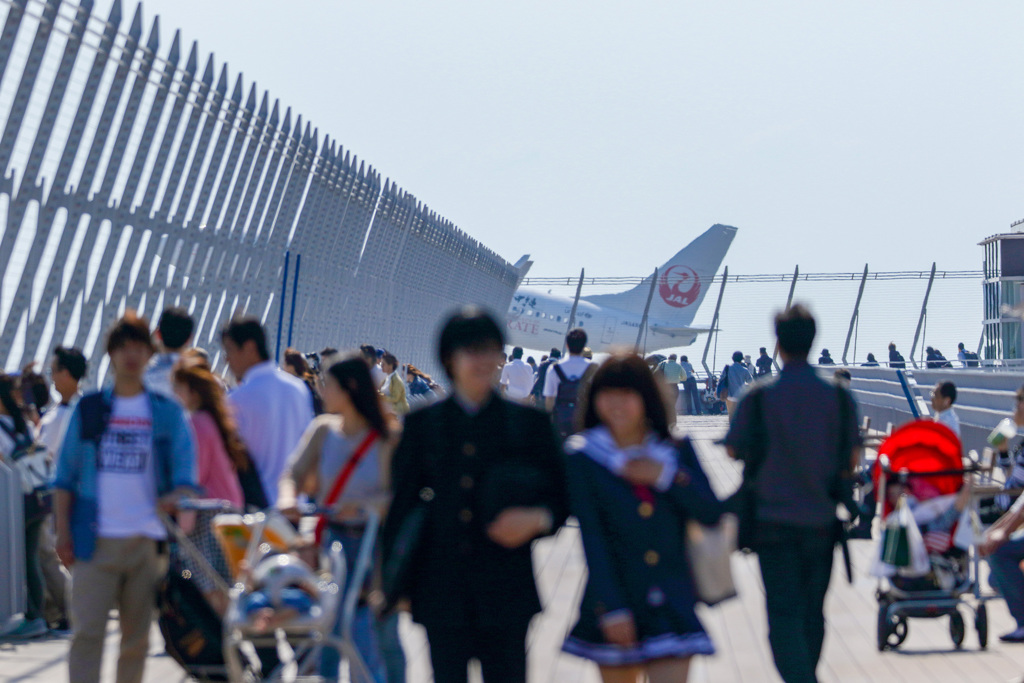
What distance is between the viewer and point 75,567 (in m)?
4.62

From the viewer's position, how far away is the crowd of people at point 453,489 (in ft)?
11.8

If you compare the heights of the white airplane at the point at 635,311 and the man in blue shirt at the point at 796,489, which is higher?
the white airplane at the point at 635,311

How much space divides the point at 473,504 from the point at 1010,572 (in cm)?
322

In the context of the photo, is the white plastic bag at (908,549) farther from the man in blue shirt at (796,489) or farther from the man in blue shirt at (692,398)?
the man in blue shirt at (692,398)

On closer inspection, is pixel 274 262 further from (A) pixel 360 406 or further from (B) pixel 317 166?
(A) pixel 360 406

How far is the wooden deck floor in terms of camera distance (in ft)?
19.3

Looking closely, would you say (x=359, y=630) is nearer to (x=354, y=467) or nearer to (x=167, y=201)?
(x=354, y=467)

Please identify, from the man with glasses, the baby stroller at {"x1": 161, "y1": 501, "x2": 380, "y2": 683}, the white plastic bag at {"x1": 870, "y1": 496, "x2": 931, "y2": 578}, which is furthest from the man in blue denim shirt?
the white plastic bag at {"x1": 870, "y1": 496, "x2": 931, "y2": 578}

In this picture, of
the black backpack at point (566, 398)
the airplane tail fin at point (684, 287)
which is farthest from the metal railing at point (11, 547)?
the airplane tail fin at point (684, 287)

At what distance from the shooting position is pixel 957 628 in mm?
6465

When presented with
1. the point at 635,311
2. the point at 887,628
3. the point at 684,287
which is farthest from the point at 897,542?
the point at 635,311

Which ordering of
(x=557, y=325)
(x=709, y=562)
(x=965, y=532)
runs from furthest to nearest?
(x=557, y=325)
(x=965, y=532)
(x=709, y=562)

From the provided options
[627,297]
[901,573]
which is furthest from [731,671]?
[627,297]

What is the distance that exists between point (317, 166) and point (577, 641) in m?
12.3
